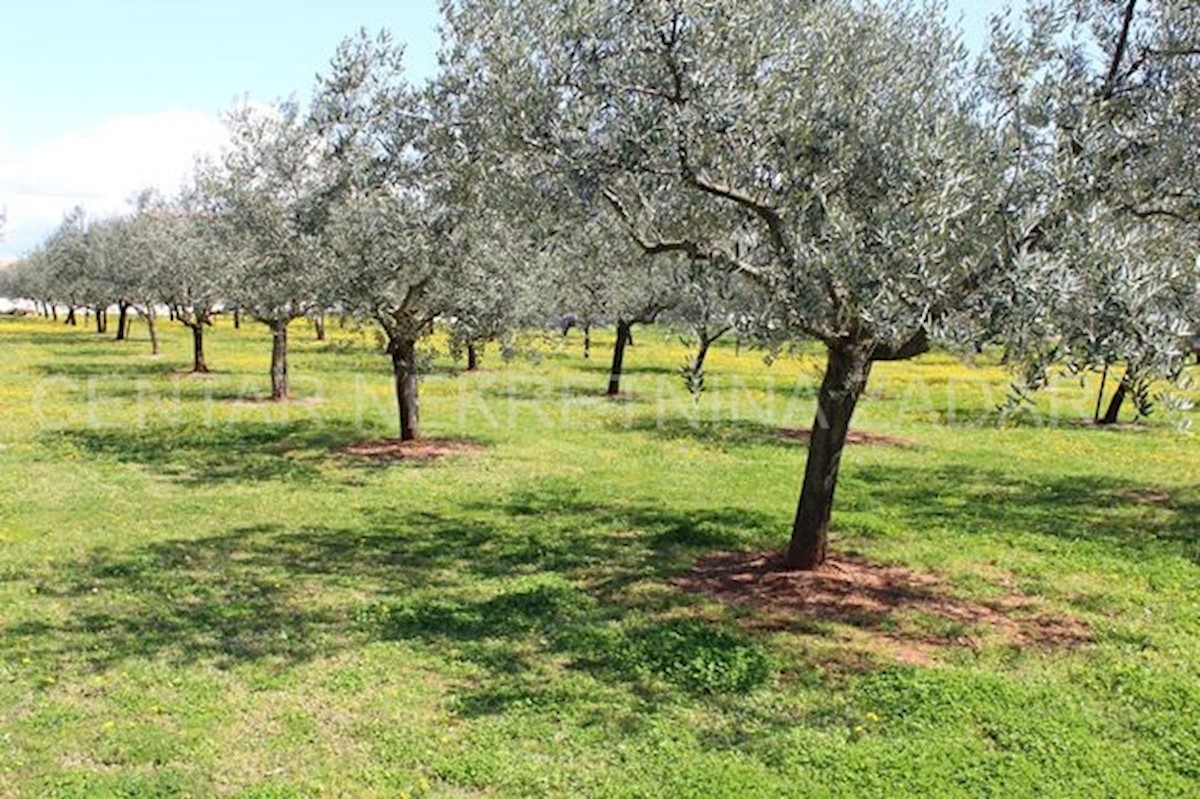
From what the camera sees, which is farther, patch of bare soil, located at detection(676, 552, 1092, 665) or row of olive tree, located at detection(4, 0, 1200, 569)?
patch of bare soil, located at detection(676, 552, 1092, 665)

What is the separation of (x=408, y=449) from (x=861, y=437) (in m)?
14.0

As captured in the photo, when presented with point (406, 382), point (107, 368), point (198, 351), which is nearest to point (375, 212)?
point (406, 382)

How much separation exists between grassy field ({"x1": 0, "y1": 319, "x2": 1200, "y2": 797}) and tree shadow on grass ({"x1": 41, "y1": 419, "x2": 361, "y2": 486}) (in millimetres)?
211

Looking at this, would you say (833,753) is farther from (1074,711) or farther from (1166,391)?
(1166,391)

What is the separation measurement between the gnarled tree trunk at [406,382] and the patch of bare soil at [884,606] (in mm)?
12606

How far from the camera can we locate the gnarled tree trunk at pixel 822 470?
1282 centimetres

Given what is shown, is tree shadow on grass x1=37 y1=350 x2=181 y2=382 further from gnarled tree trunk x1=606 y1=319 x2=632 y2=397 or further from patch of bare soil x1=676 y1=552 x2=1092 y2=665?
patch of bare soil x1=676 y1=552 x2=1092 y2=665

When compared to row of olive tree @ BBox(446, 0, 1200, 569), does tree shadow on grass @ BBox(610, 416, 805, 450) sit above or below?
below

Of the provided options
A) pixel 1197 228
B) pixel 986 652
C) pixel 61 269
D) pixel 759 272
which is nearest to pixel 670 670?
pixel 986 652

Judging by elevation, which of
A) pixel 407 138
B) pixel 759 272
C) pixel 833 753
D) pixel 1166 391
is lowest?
pixel 833 753

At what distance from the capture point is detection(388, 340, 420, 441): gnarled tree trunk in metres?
24.6

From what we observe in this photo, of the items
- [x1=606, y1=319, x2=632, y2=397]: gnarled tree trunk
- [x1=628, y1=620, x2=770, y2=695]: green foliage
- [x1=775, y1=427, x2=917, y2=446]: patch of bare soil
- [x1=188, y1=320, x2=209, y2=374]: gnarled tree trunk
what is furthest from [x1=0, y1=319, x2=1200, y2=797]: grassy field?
[x1=188, y1=320, x2=209, y2=374]: gnarled tree trunk

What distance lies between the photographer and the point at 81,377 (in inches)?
1722

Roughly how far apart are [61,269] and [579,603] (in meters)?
77.0
